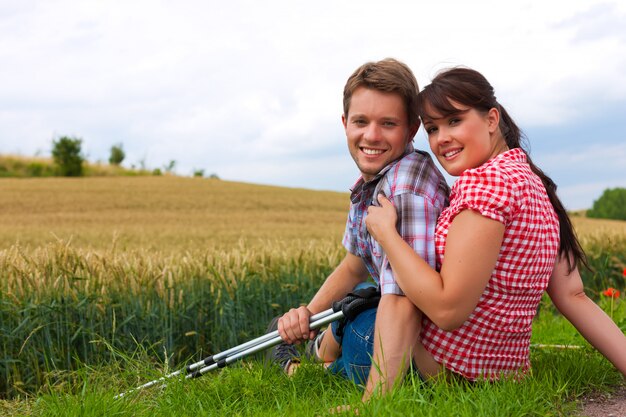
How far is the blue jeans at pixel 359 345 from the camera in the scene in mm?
3312

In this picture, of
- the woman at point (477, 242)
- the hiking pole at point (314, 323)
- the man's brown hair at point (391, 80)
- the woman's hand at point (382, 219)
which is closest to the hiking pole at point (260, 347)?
the hiking pole at point (314, 323)

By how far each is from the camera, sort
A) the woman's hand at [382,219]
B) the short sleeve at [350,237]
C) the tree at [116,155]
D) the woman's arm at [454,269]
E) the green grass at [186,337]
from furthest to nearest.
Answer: the tree at [116,155], the short sleeve at [350,237], the green grass at [186,337], the woman's hand at [382,219], the woman's arm at [454,269]

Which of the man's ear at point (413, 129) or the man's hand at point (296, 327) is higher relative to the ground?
the man's ear at point (413, 129)

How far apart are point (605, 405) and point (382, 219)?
1.61m

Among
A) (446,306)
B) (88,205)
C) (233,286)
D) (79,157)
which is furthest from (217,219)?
(79,157)

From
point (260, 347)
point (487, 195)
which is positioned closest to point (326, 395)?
point (260, 347)

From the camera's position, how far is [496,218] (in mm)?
2846

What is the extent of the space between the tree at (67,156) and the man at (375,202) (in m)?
36.4

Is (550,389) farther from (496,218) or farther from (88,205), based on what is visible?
(88,205)

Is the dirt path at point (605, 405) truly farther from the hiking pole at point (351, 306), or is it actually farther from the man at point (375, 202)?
the hiking pole at point (351, 306)

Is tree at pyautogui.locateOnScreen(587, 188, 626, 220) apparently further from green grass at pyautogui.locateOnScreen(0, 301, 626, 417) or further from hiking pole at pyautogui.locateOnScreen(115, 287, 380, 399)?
hiking pole at pyautogui.locateOnScreen(115, 287, 380, 399)

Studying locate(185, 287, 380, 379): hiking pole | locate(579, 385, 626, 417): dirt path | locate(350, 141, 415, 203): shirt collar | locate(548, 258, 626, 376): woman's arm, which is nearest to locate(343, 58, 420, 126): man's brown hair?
locate(350, 141, 415, 203): shirt collar

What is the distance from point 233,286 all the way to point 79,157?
113ft

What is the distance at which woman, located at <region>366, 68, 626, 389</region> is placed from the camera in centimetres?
286
